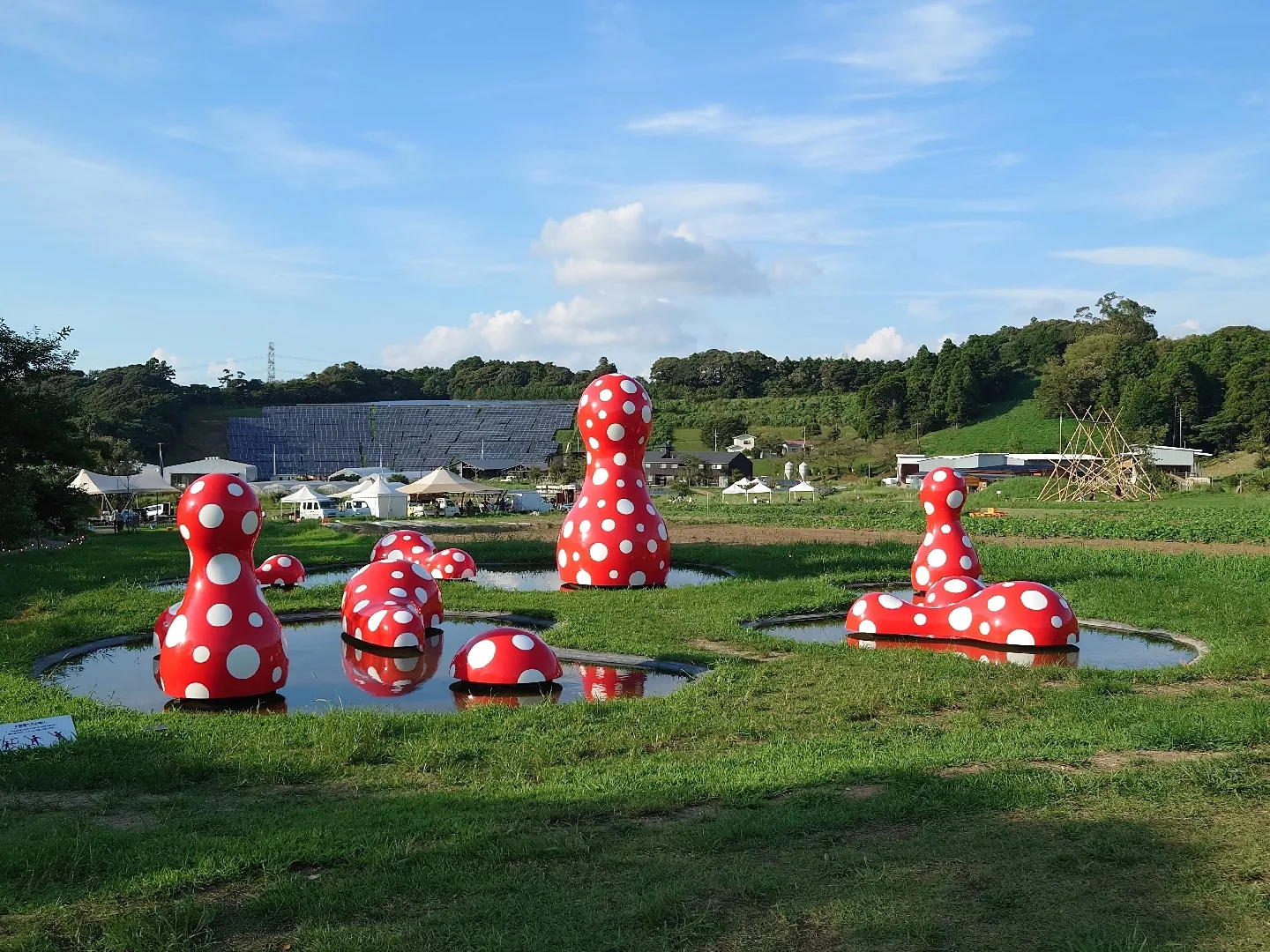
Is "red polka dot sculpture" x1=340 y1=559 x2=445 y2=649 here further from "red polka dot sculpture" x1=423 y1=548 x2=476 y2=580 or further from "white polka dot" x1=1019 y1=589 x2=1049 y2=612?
"white polka dot" x1=1019 y1=589 x2=1049 y2=612

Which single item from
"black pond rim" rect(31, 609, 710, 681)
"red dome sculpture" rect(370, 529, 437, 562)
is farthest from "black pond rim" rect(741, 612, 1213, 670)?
"red dome sculpture" rect(370, 529, 437, 562)

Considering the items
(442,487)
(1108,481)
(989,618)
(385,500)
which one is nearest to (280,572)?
(989,618)

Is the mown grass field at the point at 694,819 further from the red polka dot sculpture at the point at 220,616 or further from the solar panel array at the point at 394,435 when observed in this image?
the solar panel array at the point at 394,435

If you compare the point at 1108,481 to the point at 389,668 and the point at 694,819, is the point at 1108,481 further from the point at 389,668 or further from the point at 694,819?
the point at 694,819

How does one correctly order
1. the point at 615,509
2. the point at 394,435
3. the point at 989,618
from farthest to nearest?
the point at 394,435 < the point at 615,509 < the point at 989,618

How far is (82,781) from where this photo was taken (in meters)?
7.12

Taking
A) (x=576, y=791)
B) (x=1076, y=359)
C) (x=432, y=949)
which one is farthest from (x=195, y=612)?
(x=1076, y=359)

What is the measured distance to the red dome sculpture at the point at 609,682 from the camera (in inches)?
404

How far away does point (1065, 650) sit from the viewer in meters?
12.3

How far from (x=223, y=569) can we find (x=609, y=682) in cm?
382

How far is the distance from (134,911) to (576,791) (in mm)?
2584

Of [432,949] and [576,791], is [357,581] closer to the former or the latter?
Result: [576,791]

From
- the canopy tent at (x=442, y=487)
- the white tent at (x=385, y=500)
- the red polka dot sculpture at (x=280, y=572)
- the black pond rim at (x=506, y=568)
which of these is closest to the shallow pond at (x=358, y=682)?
the red polka dot sculpture at (x=280, y=572)

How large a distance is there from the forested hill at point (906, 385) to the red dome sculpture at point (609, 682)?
4321 centimetres
